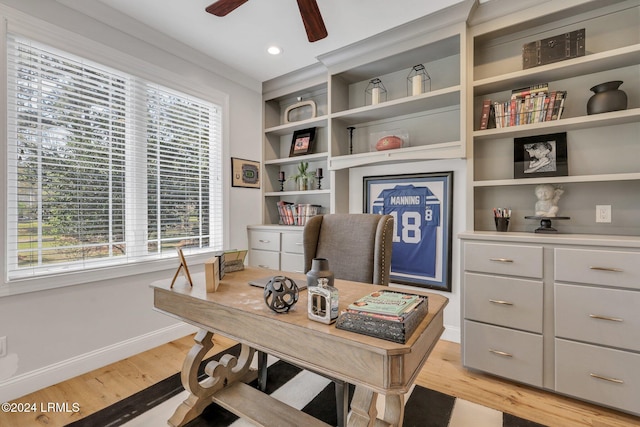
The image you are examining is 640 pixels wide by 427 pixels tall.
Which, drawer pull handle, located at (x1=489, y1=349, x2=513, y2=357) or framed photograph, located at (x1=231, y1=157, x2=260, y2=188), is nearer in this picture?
drawer pull handle, located at (x1=489, y1=349, x2=513, y2=357)

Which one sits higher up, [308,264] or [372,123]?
[372,123]

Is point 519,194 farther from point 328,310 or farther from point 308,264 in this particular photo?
point 328,310

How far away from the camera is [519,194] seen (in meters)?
2.43

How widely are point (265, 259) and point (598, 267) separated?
2799 mm

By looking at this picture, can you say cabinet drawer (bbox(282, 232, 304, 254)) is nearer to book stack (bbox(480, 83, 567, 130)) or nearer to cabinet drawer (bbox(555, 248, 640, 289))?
book stack (bbox(480, 83, 567, 130))

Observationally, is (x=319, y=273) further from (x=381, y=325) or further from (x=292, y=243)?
(x=292, y=243)

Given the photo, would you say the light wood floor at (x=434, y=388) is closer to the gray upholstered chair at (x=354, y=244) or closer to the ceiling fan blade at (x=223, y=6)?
the gray upholstered chair at (x=354, y=244)

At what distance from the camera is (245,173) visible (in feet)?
11.6

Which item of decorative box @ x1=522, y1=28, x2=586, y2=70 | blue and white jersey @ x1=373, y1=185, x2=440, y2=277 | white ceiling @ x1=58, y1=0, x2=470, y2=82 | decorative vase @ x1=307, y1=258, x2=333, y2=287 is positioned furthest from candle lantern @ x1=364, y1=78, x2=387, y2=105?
decorative vase @ x1=307, y1=258, x2=333, y2=287

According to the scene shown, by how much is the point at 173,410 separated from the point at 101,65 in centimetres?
248

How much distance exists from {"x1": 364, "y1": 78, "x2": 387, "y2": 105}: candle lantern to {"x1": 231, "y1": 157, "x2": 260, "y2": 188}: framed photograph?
1472 millimetres

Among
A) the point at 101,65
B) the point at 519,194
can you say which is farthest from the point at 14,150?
the point at 519,194

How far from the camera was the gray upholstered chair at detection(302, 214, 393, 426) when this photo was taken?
189cm

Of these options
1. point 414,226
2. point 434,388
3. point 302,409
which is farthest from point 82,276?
point 414,226
